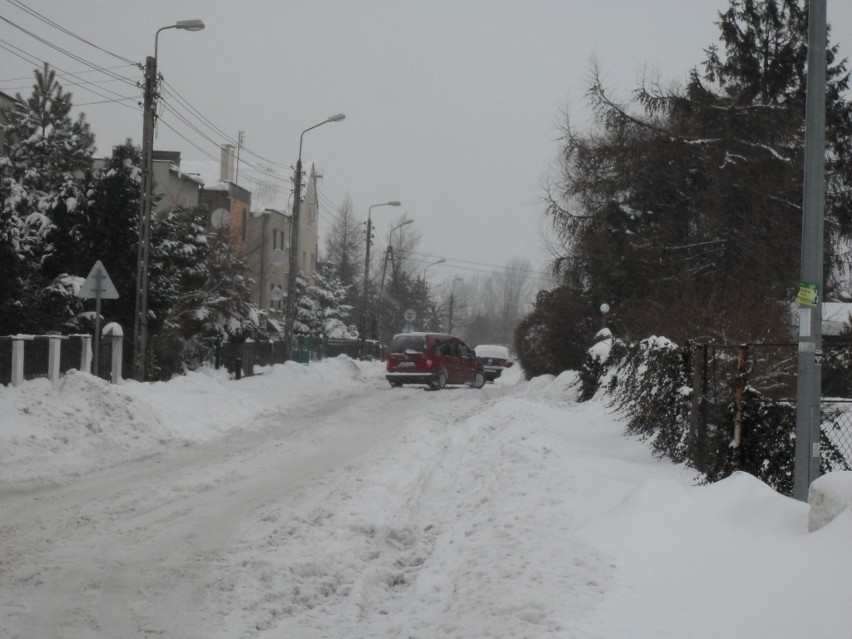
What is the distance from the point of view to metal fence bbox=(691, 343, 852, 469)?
30.3 ft

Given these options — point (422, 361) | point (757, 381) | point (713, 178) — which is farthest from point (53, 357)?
point (713, 178)

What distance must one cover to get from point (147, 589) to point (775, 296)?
20.4 m

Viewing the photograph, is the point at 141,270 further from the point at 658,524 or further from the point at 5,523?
the point at 658,524

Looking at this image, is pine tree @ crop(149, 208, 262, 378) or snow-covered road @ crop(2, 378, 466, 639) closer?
snow-covered road @ crop(2, 378, 466, 639)

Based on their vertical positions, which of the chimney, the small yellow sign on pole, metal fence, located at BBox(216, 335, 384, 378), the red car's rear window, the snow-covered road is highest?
the chimney

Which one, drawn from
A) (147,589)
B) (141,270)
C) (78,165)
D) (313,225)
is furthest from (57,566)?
(313,225)

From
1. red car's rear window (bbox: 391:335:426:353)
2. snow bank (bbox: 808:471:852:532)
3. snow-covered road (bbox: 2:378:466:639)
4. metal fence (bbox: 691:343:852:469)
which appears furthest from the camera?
red car's rear window (bbox: 391:335:426:353)

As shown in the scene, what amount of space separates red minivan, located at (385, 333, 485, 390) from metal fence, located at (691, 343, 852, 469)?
1499 cm

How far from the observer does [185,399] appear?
60.3ft

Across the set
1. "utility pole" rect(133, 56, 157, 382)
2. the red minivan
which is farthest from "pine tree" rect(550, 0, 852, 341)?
"utility pole" rect(133, 56, 157, 382)

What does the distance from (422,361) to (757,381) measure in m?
18.1

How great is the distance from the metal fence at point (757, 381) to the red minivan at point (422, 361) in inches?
590

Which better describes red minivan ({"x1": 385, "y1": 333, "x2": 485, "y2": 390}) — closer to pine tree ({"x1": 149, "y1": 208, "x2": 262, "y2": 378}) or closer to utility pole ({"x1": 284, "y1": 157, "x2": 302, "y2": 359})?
utility pole ({"x1": 284, "y1": 157, "x2": 302, "y2": 359})

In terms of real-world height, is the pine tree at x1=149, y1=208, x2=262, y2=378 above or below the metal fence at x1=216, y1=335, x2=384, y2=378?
above
